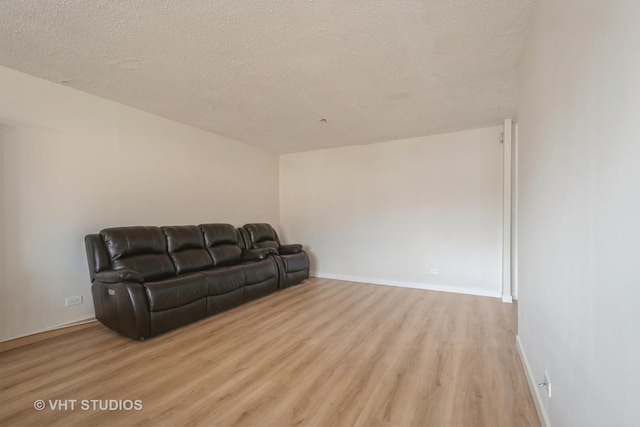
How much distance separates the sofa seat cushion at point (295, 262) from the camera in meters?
4.48

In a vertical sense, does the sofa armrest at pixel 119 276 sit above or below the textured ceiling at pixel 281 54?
below

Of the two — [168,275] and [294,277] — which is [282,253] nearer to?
[294,277]

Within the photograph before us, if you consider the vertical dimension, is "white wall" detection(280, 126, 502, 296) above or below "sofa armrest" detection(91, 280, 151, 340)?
above

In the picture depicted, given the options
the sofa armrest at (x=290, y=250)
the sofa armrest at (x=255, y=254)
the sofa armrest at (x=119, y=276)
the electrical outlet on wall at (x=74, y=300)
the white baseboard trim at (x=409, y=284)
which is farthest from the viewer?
the sofa armrest at (x=290, y=250)

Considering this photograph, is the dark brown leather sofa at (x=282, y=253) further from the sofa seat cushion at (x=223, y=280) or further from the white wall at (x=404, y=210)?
the sofa seat cushion at (x=223, y=280)

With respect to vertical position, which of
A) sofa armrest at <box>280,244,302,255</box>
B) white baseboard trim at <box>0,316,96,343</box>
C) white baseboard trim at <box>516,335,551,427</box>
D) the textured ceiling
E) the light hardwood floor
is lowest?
the light hardwood floor

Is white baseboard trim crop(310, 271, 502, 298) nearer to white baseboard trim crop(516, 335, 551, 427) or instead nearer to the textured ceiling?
white baseboard trim crop(516, 335, 551, 427)

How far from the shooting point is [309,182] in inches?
223

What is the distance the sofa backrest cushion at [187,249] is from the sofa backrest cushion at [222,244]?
9 centimetres

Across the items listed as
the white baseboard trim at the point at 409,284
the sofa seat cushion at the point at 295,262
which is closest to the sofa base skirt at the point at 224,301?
the sofa seat cushion at the point at 295,262

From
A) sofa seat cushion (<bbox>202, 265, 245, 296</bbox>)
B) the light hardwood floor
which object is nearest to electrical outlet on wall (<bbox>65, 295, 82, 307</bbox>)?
the light hardwood floor

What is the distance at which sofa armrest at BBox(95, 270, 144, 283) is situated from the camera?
2658 mm

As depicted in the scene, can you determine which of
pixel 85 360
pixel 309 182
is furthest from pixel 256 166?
pixel 85 360

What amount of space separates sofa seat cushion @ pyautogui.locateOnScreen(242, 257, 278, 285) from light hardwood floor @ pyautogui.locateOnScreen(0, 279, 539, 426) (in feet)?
1.88
